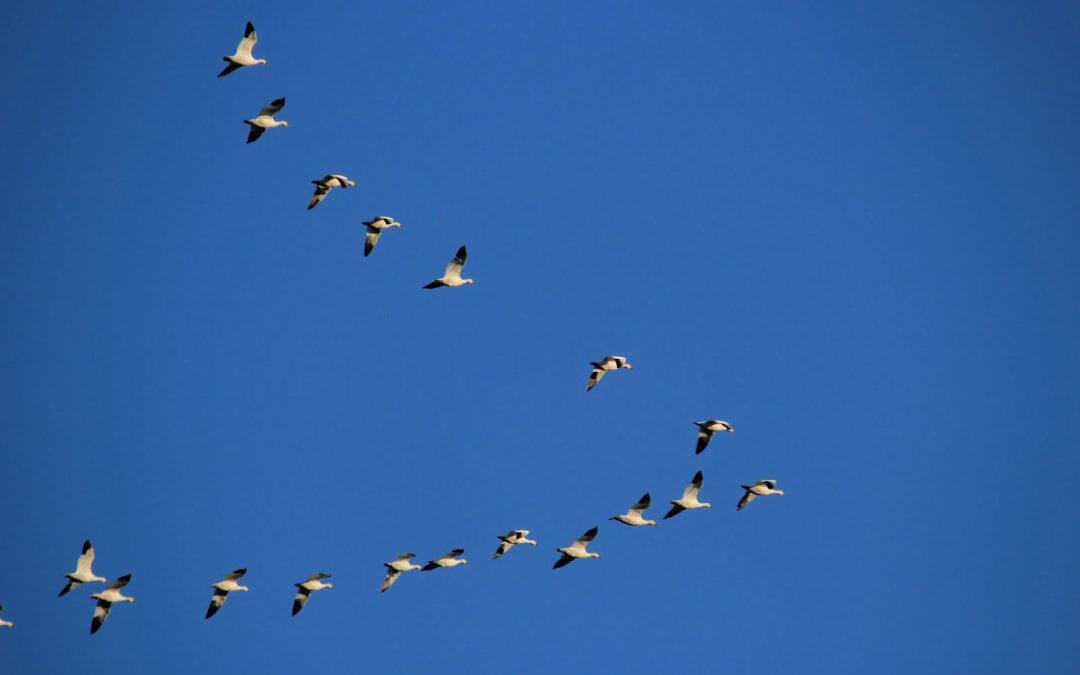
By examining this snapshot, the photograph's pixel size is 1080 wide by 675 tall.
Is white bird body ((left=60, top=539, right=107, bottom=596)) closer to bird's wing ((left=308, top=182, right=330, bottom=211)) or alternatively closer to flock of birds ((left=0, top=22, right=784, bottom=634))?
flock of birds ((left=0, top=22, right=784, bottom=634))

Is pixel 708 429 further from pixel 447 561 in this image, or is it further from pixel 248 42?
pixel 248 42

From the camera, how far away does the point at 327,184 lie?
5278 centimetres

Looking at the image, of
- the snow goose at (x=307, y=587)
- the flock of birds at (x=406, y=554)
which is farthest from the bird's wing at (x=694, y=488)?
the snow goose at (x=307, y=587)

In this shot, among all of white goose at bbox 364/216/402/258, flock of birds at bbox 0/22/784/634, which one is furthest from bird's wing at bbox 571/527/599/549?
white goose at bbox 364/216/402/258

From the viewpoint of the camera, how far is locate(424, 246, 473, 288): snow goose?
5297 cm

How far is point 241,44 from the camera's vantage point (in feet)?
168

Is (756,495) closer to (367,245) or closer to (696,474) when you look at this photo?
(696,474)

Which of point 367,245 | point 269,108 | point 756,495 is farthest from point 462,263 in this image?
point 756,495

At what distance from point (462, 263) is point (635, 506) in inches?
351

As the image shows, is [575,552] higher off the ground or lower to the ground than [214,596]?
higher

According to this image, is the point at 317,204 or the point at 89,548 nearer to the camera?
the point at 89,548

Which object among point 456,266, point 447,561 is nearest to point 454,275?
point 456,266

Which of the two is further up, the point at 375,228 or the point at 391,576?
the point at 375,228

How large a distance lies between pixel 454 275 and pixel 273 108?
7262mm
